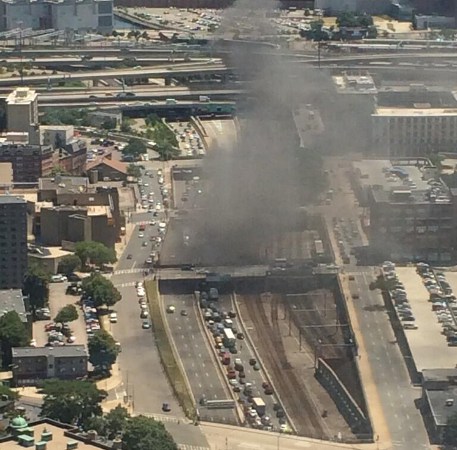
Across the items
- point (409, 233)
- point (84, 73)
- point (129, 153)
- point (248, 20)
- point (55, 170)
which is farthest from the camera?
point (84, 73)

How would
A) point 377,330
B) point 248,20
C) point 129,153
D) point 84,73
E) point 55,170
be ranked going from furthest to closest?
point 84,73, point 248,20, point 129,153, point 55,170, point 377,330

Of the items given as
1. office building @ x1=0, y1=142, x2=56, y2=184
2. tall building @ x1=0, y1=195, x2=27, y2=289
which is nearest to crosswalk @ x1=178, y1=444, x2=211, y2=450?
tall building @ x1=0, y1=195, x2=27, y2=289

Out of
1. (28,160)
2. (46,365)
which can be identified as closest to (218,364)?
(46,365)

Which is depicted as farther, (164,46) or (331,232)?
(164,46)

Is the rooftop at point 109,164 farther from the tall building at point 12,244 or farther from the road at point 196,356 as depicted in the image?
the road at point 196,356

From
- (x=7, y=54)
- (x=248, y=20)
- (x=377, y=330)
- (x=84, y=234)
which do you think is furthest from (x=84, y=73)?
(x=377, y=330)

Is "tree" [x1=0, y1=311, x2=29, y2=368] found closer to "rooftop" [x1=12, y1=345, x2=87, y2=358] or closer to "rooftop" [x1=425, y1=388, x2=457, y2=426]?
"rooftop" [x1=12, y1=345, x2=87, y2=358]

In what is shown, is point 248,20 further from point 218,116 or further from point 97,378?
point 97,378

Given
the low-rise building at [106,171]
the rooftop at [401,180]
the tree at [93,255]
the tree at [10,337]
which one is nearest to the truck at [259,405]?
the tree at [10,337]
